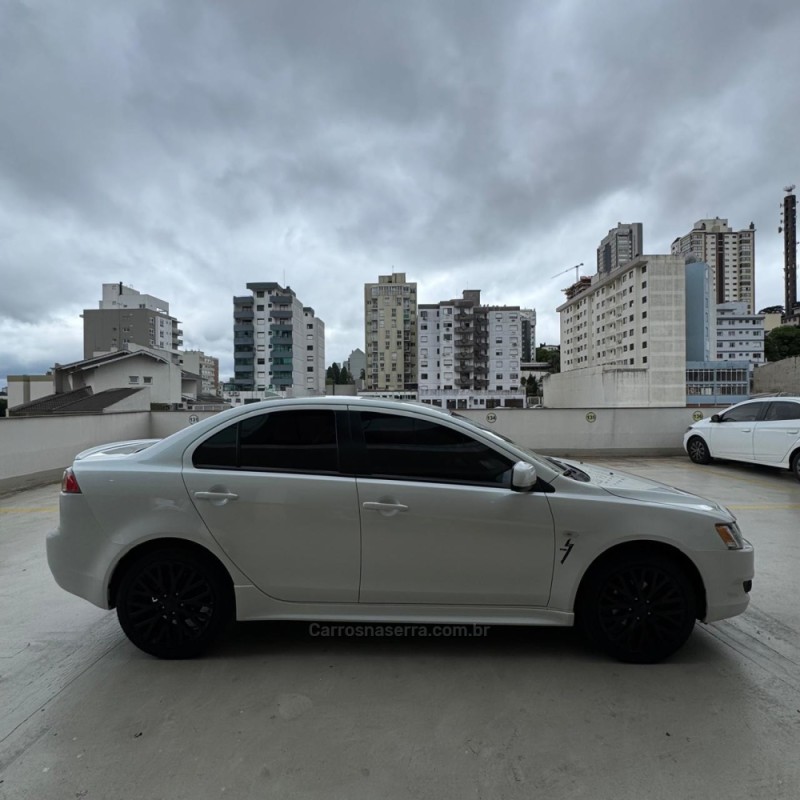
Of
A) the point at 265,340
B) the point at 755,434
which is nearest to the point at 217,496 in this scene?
the point at 755,434

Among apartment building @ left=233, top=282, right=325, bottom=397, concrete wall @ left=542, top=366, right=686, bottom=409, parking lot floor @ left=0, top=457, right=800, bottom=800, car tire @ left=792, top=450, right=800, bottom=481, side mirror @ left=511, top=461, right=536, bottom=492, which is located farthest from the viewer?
apartment building @ left=233, top=282, right=325, bottom=397

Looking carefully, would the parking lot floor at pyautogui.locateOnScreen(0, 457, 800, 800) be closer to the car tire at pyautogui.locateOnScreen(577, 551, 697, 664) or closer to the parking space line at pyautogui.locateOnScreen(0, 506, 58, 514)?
the car tire at pyautogui.locateOnScreen(577, 551, 697, 664)

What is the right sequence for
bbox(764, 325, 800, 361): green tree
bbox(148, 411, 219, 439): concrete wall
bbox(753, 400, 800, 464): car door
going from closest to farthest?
bbox(753, 400, 800, 464): car door
bbox(148, 411, 219, 439): concrete wall
bbox(764, 325, 800, 361): green tree

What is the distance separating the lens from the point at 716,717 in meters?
2.32

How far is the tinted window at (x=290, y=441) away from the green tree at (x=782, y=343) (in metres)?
129

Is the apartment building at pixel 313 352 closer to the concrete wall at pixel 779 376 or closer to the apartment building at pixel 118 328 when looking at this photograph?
the apartment building at pixel 118 328

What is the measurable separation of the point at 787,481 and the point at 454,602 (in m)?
8.65

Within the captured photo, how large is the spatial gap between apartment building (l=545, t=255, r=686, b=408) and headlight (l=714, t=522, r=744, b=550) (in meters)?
80.4

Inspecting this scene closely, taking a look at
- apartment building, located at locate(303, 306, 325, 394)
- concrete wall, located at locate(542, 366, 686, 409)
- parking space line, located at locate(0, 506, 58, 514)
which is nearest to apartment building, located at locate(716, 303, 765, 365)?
concrete wall, located at locate(542, 366, 686, 409)

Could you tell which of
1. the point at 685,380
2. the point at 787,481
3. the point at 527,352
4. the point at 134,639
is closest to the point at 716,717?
the point at 134,639

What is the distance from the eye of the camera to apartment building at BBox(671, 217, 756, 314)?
15900 cm

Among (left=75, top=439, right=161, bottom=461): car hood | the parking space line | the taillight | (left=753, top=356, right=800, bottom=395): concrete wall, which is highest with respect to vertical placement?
(left=753, top=356, right=800, bottom=395): concrete wall

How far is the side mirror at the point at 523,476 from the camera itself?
2.66 metres

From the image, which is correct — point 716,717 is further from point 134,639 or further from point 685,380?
point 685,380
